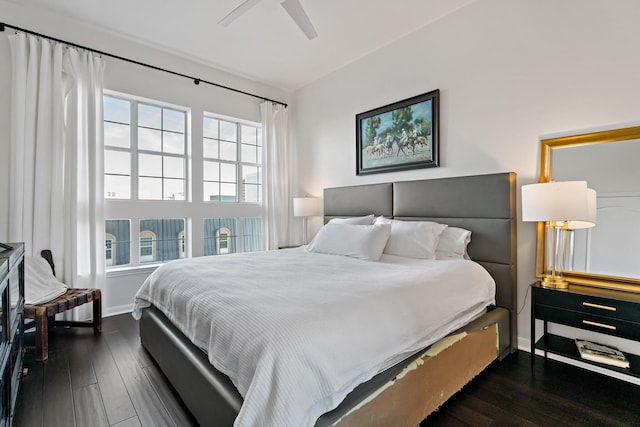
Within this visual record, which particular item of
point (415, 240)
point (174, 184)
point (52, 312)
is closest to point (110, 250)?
point (174, 184)

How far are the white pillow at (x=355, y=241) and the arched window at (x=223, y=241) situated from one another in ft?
5.88

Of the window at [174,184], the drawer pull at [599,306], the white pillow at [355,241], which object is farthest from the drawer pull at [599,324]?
the window at [174,184]

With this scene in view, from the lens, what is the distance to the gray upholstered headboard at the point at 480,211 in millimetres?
2424

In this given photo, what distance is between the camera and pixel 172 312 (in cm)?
185

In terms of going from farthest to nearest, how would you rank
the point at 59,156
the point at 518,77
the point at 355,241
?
1. the point at 59,156
2. the point at 355,241
3. the point at 518,77

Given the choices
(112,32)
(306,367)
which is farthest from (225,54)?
(306,367)

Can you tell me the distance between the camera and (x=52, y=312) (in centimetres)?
232

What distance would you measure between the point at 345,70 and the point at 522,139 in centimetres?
241

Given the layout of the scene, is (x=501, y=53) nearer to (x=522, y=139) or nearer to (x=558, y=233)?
(x=522, y=139)

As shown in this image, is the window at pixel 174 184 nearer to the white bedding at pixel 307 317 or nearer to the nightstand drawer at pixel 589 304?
the white bedding at pixel 307 317

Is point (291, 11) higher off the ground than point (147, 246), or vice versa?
point (291, 11)

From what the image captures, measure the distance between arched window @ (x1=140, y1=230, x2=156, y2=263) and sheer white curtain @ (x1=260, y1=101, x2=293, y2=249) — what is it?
150 centimetres

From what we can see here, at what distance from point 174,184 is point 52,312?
6.27 ft

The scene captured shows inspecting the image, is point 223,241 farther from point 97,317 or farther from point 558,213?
point 558,213
